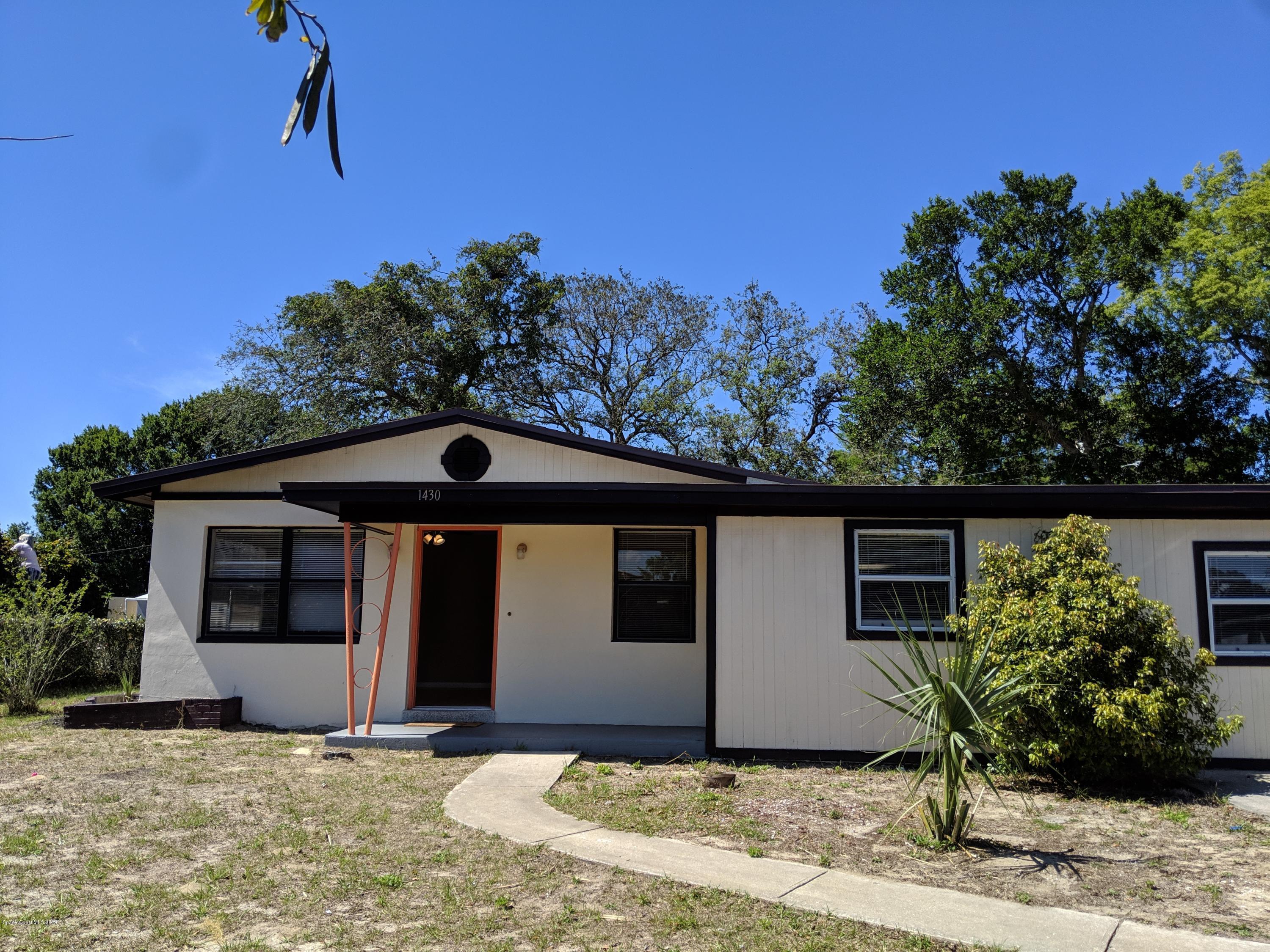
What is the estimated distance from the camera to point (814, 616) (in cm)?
914

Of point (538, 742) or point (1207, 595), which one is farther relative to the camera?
point (538, 742)

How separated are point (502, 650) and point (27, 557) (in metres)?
11.8

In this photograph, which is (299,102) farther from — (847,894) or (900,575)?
(900,575)

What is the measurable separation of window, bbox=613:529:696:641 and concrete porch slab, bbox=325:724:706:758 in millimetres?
1316

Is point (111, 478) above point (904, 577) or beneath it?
above

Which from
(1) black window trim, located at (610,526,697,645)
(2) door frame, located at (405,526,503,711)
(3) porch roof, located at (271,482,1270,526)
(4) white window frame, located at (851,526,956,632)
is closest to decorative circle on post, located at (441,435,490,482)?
(2) door frame, located at (405,526,503,711)

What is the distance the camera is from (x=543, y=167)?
17.6m

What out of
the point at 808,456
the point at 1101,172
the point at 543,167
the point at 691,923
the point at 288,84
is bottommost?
the point at 691,923

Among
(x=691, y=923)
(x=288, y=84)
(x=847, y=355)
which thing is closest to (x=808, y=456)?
(x=847, y=355)

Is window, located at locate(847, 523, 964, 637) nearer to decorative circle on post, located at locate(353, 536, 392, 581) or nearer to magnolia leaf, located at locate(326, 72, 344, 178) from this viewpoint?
decorative circle on post, located at locate(353, 536, 392, 581)

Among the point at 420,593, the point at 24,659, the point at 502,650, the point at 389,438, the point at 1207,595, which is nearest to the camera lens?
the point at 1207,595

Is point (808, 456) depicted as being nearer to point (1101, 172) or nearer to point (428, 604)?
point (1101, 172)

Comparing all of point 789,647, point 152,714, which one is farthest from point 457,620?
point 789,647

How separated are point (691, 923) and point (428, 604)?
7.24 meters
